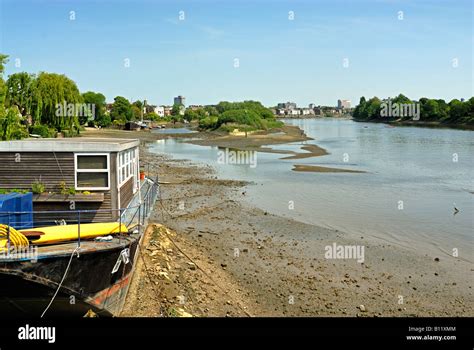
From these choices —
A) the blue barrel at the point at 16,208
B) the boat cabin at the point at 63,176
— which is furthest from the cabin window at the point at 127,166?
the blue barrel at the point at 16,208

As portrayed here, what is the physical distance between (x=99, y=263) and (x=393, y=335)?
6938 mm

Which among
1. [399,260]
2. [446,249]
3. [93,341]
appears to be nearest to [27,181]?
[93,341]

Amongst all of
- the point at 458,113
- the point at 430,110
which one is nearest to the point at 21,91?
the point at 458,113

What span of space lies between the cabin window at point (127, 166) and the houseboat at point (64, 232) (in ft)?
0.11

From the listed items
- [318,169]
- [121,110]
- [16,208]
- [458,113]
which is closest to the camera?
[16,208]

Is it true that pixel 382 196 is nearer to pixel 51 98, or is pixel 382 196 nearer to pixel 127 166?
pixel 127 166

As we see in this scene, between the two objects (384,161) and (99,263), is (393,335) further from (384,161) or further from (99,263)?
(384,161)

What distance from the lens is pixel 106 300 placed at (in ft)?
39.5

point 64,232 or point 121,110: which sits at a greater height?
point 121,110

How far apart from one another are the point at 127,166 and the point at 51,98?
155 ft

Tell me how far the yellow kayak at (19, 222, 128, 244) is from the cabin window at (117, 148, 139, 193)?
2.29 m

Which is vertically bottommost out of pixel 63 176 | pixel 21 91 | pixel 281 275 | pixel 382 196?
pixel 281 275

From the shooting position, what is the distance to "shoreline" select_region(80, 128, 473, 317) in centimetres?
1438

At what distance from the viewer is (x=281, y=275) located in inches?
668
